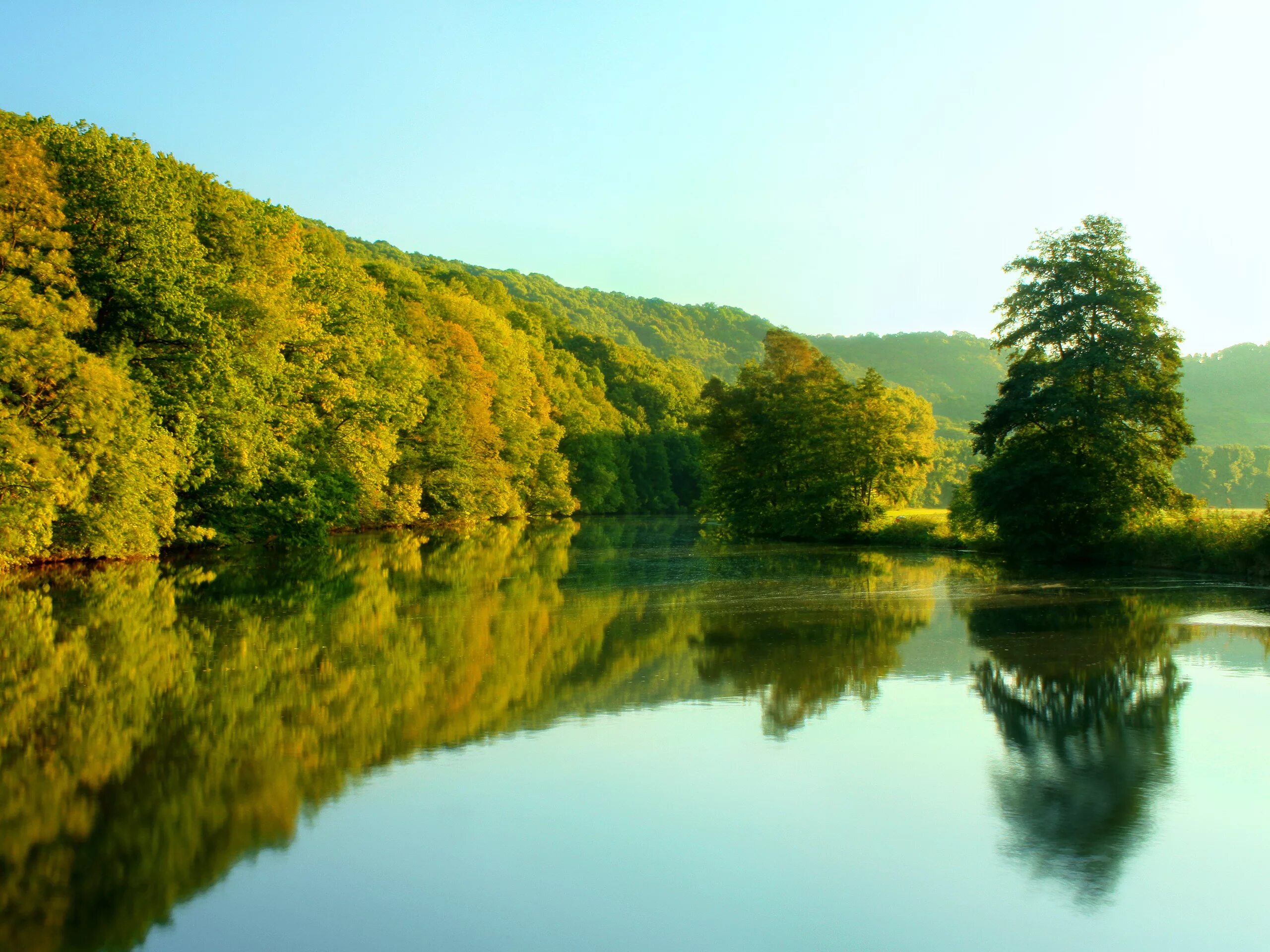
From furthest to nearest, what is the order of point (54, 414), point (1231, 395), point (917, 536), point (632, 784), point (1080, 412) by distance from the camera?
point (1231, 395), point (917, 536), point (1080, 412), point (54, 414), point (632, 784)

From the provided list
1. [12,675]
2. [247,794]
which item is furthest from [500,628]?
[247,794]

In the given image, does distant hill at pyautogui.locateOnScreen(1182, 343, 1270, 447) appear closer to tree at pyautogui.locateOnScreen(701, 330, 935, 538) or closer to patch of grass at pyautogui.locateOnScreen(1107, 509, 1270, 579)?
tree at pyautogui.locateOnScreen(701, 330, 935, 538)

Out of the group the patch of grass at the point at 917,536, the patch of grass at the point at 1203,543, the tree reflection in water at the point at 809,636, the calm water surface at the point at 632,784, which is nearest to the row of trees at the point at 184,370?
the calm water surface at the point at 632,784

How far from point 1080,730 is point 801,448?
38882 millimetres

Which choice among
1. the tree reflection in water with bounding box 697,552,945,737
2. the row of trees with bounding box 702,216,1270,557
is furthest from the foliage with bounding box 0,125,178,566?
the row of trees with bounding box 702,216,1270,557

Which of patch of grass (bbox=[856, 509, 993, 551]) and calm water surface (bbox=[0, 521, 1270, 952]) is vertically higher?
patch of grass (bbox=[856, 509, 993, 551])

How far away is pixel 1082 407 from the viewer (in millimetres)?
31312

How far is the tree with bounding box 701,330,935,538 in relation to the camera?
4625cm

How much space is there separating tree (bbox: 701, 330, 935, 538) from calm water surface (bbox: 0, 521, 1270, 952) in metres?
28.9

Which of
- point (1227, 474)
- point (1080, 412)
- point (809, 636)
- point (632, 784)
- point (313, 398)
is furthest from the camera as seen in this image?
point (1227, 474)

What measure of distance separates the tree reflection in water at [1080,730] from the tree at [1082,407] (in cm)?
1389

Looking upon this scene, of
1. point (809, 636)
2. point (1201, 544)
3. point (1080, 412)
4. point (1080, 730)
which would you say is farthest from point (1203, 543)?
point (1080, 730)

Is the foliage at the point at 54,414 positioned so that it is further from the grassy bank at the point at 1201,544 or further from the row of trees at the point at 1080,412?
the grassy bank at the point at 1201,544

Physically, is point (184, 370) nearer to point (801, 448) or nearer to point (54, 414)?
point (54, 414)
